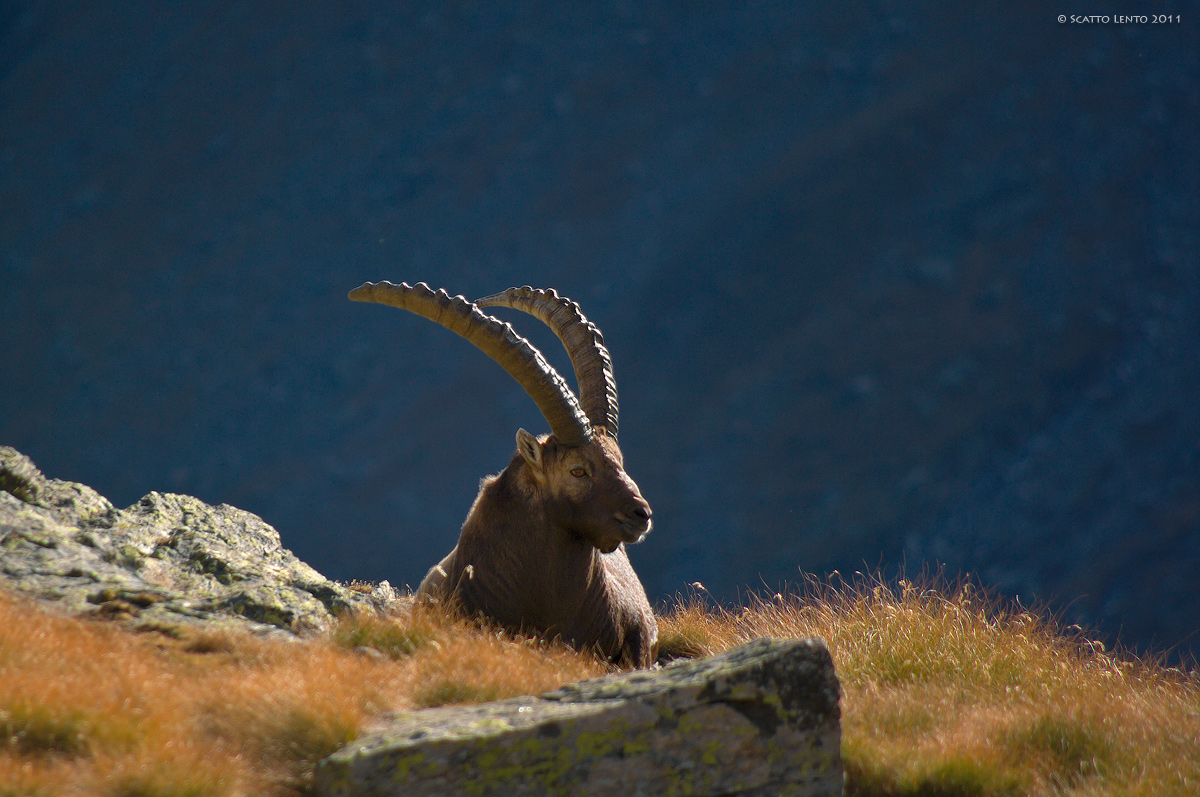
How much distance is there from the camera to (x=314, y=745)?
3.89m

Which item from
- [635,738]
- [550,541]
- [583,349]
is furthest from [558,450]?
[635,738]

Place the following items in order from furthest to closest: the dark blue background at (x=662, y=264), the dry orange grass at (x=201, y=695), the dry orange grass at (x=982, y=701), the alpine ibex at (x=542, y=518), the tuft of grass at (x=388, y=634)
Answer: the dark blue background at (x=662, y=264) → the alpine ibex at (x=542, y=518) → the tuft of grass at (x=388, y=634) → the dry orange grass at (x=982, y=701) → the dry orange grass at (x=201, y=695)

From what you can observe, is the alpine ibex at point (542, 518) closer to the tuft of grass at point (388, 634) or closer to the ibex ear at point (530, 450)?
the ibex ear at point (530, 450)

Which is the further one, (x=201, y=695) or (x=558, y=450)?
(x=558, y=450)

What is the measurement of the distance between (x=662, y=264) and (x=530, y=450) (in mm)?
82508

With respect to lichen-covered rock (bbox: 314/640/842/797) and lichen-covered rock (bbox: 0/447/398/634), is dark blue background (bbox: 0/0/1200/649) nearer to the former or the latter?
lichen-covered rock (bbox: 0/447/398/634)

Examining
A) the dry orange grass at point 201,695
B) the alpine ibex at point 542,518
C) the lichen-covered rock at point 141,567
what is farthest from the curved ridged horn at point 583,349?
the dry orange grass at point 201,695

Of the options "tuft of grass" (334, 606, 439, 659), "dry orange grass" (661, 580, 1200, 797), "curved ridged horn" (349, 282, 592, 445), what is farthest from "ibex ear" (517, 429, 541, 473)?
"dry orange grass" (661, 580, 1200, 797)

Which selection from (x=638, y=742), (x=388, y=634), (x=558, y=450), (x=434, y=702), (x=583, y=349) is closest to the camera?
(x=638, y=742)

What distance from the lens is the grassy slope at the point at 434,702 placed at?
3.70 meters

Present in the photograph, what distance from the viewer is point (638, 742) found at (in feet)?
12.6

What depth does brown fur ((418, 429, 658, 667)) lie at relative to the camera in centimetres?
622

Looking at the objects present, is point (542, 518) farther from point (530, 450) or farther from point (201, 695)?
point (201, 695)

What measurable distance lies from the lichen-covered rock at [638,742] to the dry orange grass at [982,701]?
0.70 m
